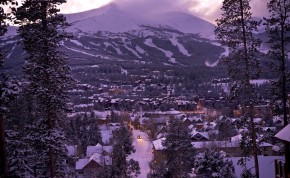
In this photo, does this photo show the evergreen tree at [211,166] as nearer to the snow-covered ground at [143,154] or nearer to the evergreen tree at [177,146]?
the evergreen tree at [177,146]

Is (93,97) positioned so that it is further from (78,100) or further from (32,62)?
(32,62)

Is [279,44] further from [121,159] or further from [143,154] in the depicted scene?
[143,154]

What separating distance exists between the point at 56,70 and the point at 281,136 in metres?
9.39

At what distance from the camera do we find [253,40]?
18203 millimetres

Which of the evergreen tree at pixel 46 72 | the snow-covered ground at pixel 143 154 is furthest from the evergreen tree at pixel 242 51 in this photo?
the snow-covered ground at pixel 143 154

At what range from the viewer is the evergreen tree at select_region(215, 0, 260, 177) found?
59.4 ft

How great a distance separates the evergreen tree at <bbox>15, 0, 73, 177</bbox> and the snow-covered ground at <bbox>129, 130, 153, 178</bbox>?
30764 mm

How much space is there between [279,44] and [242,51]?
6.89 ft

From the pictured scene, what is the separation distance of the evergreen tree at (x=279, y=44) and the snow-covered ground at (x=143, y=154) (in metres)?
29.7

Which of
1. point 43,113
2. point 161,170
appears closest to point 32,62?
point 43,113

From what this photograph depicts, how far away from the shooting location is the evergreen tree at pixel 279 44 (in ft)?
61.4

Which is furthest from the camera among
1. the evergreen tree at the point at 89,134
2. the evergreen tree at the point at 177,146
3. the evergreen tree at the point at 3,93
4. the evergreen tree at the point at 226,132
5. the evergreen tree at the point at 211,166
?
the evergreen tree at the point at 226,132

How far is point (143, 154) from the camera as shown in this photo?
62906mm

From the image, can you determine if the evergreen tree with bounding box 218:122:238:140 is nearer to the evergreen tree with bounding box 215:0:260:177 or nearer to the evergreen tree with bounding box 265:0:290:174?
the evergreen tree with bounding box 265:0:290:174
